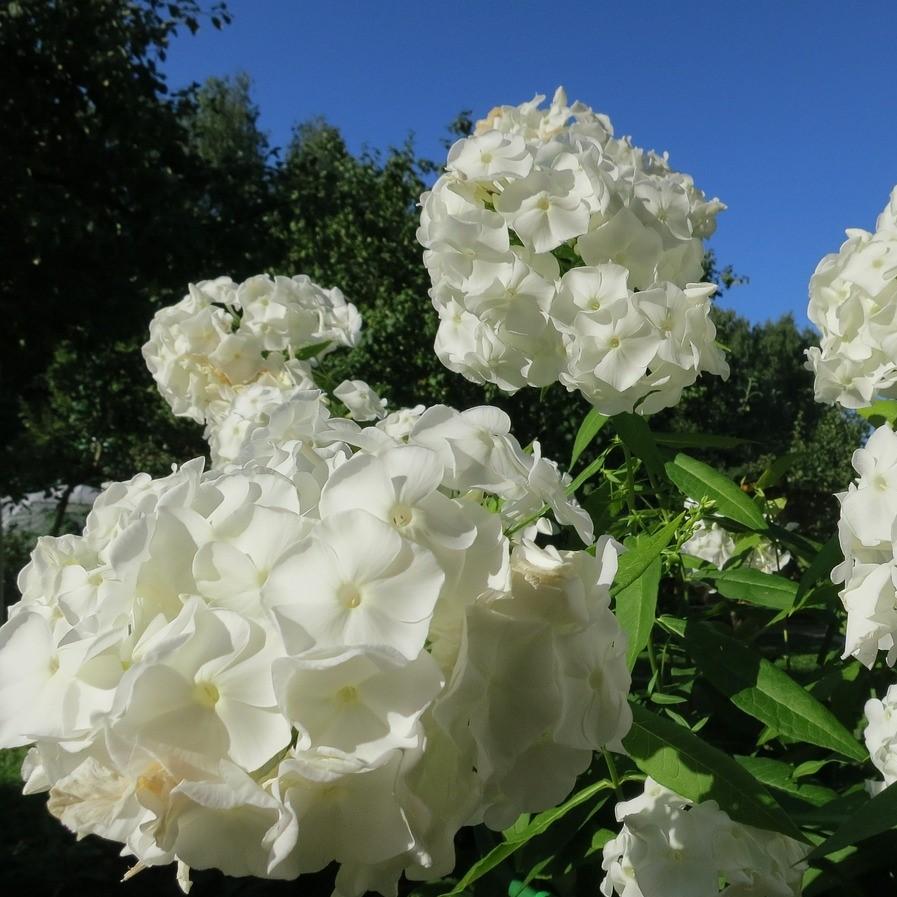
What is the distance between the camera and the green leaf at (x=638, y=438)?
6.05 feet

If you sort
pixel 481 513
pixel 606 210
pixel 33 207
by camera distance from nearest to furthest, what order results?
pixel 481 513 < pixel 606 210 < pixel 33 207

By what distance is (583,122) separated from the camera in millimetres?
2131

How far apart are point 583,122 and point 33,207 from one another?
7.33 metres

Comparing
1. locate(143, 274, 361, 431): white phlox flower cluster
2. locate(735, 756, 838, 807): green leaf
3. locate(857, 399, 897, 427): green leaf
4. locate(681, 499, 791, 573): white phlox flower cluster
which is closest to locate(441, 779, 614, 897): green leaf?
locate(735, 756, 838, 807): green leaf

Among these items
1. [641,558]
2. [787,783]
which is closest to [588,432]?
[641,558]

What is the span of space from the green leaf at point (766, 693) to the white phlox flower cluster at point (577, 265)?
1.64 ft

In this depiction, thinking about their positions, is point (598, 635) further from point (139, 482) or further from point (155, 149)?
point (155, 149)

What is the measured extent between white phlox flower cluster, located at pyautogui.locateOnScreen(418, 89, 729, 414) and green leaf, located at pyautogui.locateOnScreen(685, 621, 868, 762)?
0.50 m

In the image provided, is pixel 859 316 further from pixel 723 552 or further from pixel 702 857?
pixel 723 552

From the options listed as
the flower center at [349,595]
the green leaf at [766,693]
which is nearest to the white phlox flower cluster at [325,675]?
the flower center at [349,595]

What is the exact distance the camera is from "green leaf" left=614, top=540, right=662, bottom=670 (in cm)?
144

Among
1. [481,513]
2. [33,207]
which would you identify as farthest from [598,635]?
[33,207]

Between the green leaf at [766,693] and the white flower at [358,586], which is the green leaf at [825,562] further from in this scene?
the white flower at [358,586]

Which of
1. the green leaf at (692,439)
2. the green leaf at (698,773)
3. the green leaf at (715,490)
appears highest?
the green leaf at (692,439)
